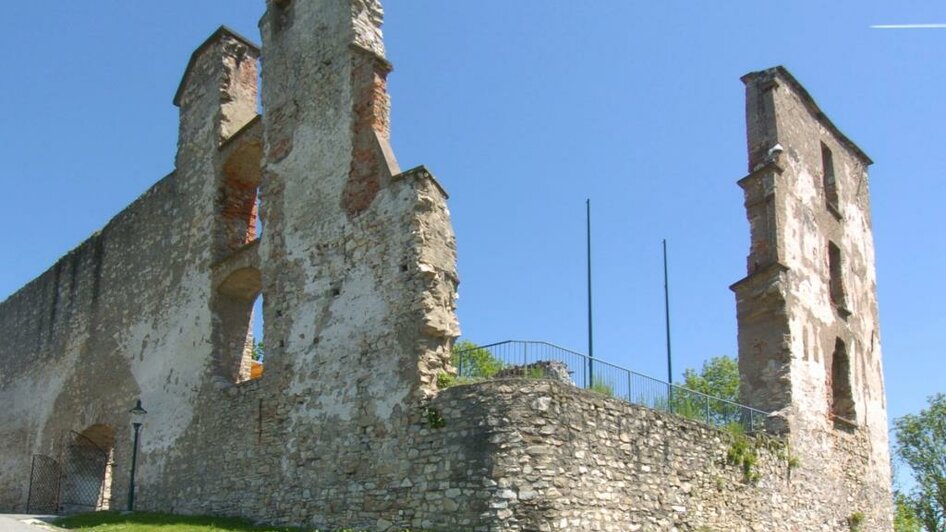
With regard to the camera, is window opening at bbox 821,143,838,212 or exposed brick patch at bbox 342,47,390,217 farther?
window opening at bbox 821,143,838,212

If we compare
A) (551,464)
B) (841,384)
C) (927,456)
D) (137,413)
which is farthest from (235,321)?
(927,456)

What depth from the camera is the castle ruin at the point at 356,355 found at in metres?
12.5

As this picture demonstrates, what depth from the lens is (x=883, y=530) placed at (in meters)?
19.7

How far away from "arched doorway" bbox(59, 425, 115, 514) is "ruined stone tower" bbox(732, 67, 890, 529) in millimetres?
12335

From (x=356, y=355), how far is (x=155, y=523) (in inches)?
159

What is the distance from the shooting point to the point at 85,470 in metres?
20.2

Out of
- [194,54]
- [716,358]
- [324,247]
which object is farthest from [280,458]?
[716,358]

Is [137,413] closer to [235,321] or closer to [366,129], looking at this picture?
[235,321]

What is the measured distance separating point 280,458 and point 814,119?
1319 cm

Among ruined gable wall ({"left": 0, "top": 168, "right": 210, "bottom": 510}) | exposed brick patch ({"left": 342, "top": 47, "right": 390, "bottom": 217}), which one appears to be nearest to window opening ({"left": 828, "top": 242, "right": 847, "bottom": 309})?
exposed brick patch ({"left": 342, "top": 47, "right": 390, "bottom": 217})

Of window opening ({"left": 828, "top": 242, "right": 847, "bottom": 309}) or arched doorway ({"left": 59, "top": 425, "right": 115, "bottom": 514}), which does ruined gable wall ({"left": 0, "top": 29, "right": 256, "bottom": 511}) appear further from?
window opening ({"left": 828, "top": 242, "right": 847, "bottom": 309})

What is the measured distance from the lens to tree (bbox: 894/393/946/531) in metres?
34.7

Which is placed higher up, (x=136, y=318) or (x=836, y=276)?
(x=836, y=276)

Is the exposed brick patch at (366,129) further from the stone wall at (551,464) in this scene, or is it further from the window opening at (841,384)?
the window opening at (841,384)
